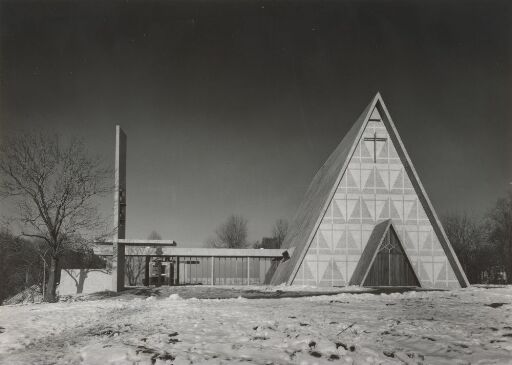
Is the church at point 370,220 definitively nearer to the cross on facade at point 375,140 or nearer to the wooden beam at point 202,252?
the cross on facade at point 375,140

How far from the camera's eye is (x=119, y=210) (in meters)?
25.1

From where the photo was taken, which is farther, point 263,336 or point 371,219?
point 371,219

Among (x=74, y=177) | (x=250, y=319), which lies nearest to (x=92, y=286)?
(x=74, y=177)

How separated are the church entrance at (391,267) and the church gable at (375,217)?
1836 millimetres

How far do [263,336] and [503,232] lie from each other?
55.4 meters

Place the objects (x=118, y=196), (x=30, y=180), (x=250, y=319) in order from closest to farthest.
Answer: (x=250, y=319) → (x=30, y=180) → (x=118, y=196)

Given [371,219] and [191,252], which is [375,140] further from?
[191,252]

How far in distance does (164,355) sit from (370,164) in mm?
24017

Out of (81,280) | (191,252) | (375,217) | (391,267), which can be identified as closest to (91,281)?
(81,280)

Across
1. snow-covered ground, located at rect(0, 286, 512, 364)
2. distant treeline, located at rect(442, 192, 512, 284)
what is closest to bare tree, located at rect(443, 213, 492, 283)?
distant treeline, located at rect(442, 192, 512, 284)

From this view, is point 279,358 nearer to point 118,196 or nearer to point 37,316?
point 37,316

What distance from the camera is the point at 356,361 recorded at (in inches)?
306

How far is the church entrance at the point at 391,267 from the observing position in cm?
2595

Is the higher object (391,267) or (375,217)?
(375,217)
